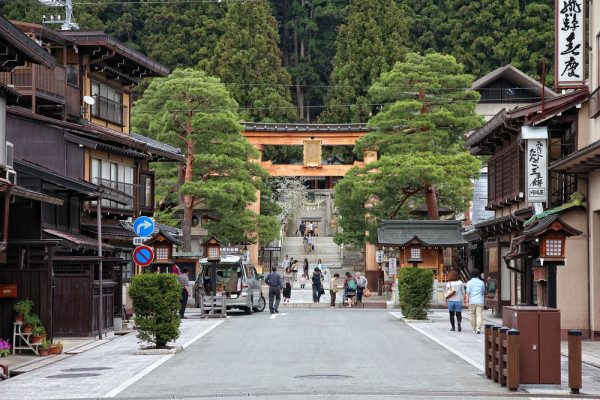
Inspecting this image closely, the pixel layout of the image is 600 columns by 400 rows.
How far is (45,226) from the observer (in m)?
22.6

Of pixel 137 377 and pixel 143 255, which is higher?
pixel 143 255

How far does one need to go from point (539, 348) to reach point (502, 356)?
55 centimetres

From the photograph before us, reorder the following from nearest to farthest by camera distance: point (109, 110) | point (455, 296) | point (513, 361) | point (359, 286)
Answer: point (513, 361), point (455, 296), point (109, 110), point (359, 286)

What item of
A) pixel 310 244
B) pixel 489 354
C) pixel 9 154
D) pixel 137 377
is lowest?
pixel 137 377

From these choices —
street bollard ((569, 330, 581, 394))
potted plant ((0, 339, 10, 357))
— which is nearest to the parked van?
potted plant ((0, 339, 10, 357))

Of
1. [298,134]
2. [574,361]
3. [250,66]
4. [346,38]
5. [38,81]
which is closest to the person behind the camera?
[574,361]

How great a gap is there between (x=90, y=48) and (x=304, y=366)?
2137 cm

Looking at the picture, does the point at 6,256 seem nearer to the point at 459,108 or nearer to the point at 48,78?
the point at 48,78

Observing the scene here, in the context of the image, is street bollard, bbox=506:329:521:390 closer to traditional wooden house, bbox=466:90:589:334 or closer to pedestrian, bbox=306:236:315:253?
traditional wooden house, bbox=466:90:589:334

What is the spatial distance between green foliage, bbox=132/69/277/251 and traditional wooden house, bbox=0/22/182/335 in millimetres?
2866

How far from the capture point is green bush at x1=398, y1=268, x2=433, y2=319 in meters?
28.0

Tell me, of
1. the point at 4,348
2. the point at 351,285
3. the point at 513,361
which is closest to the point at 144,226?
the point at 4,348

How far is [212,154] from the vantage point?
141 ft

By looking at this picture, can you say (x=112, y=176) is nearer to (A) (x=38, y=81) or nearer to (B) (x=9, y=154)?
(A) (x=38, y=81)
